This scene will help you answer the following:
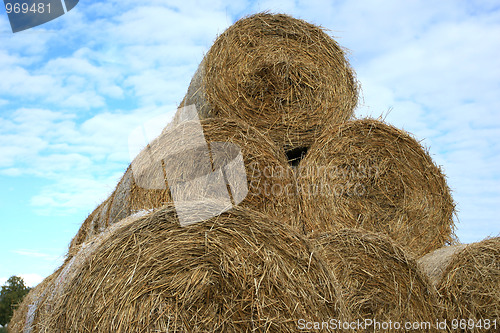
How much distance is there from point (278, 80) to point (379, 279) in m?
1.48

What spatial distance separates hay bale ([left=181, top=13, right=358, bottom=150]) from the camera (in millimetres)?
3225

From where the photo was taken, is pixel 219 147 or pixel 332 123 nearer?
pixel 219 147

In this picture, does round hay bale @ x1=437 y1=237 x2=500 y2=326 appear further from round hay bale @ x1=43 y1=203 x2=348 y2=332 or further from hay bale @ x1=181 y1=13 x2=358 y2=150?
hay bale @ x1=181 y1=13 x2=358 y2=150

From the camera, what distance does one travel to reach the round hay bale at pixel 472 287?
2.82 metres

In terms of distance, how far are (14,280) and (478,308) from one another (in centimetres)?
733

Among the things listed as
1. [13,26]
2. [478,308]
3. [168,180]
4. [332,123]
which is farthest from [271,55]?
[478,308]

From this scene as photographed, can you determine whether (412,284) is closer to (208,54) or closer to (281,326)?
(281,326)

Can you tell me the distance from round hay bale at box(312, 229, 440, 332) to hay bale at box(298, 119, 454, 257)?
1.30 feet

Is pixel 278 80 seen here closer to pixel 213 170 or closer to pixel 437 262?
pixel 213 170

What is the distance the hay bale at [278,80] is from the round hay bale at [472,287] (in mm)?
1199

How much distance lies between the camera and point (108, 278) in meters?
2.06

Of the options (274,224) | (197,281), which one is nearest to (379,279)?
(274,224)

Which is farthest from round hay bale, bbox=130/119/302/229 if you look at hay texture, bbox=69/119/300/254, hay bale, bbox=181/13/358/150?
hay bale, bbox=181/13/358/150

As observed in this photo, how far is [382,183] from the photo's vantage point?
10.9ft
